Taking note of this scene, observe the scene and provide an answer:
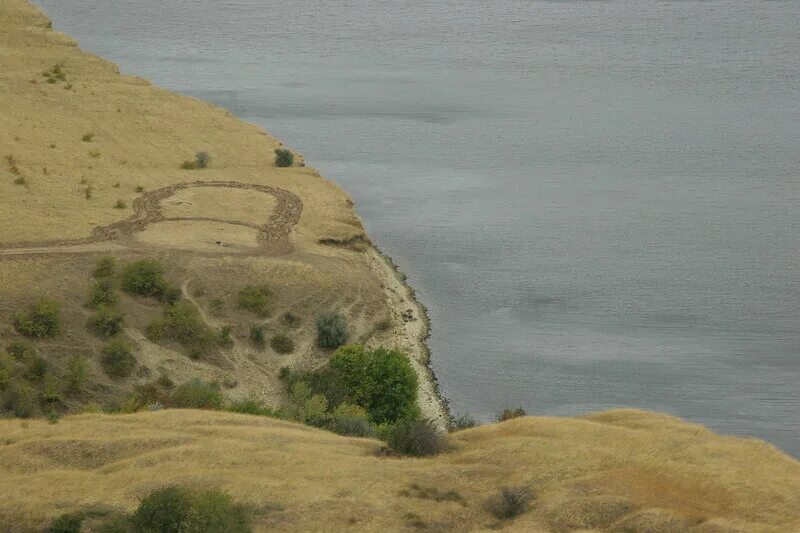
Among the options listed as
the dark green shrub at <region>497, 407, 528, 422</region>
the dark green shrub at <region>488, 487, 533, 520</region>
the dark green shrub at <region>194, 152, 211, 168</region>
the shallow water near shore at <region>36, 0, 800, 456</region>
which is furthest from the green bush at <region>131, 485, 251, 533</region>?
the dark green shrub at <region>194, 152, 211, 168</region>

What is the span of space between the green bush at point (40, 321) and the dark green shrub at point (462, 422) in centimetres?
1259

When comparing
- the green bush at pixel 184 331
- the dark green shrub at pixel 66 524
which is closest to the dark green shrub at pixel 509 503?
the dark green shrub at pixel 66 524

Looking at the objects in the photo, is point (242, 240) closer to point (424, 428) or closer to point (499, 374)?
point (499, 374)

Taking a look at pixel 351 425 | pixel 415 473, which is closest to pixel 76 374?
pixel 351 425

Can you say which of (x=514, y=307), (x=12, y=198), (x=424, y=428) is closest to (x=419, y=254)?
(x=514, y=307)

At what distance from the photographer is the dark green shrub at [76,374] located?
38.7m

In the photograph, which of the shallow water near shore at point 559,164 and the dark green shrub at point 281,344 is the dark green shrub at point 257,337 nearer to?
the dark green shrub at point 281,344

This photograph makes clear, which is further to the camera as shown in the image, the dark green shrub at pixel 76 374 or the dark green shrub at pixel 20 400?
the dark green shrub at pixel 76 374

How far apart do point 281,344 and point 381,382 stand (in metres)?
5.11

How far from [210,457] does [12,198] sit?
28560mm

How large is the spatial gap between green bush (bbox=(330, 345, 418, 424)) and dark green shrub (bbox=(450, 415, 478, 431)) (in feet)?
4.27

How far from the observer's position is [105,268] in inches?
1781

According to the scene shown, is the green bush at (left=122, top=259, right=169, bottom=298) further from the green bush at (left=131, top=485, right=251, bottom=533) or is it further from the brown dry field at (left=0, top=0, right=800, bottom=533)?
the green bush at (left=131, top=485, right=251, bottom=533)

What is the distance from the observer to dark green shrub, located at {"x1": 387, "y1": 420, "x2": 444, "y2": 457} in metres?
28.2
